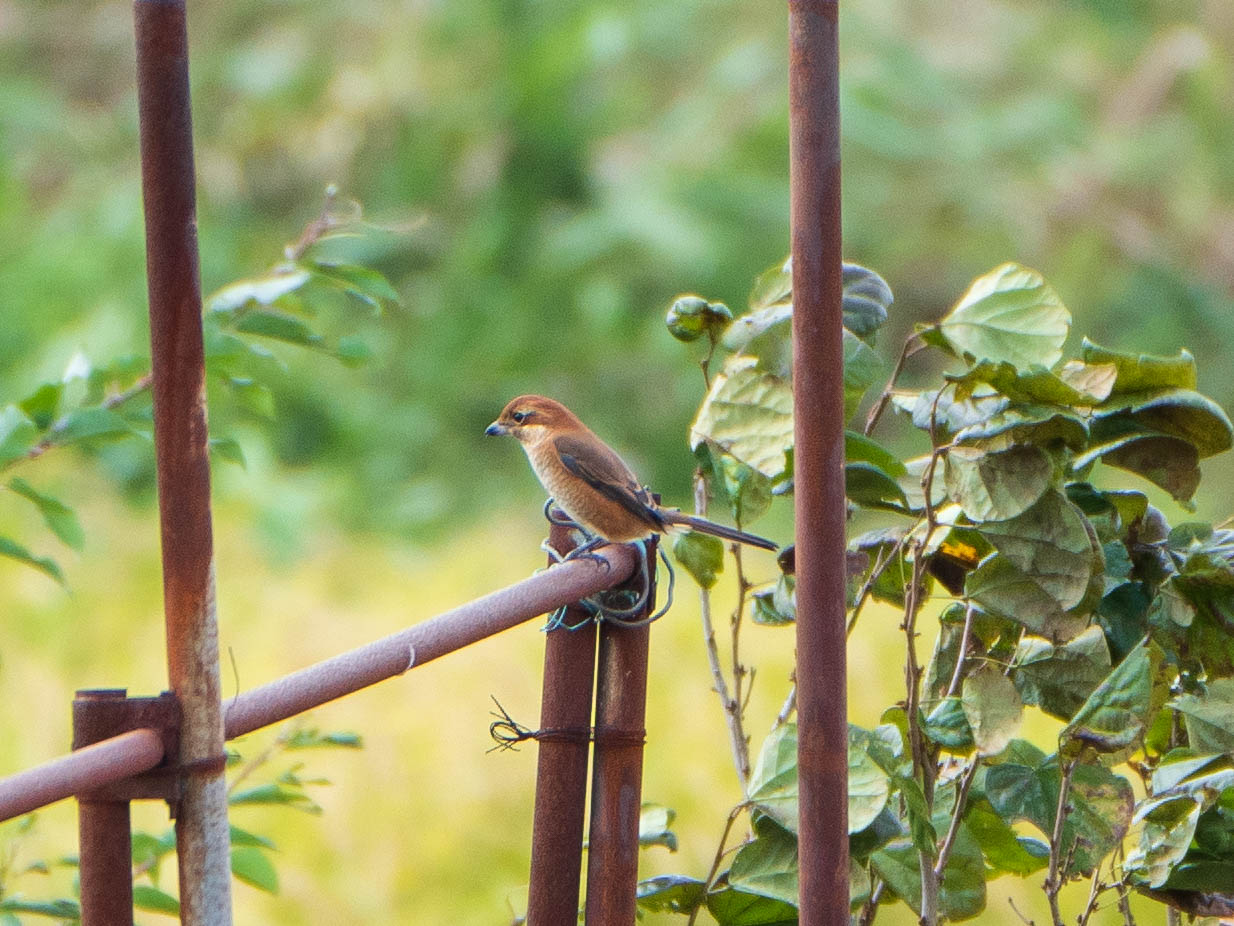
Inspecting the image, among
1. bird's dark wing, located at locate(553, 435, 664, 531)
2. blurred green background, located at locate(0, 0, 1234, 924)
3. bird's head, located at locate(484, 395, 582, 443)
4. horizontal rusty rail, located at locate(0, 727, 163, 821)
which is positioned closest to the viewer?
horizontal rusty rail, located at locate(0, 727, 163, 821)

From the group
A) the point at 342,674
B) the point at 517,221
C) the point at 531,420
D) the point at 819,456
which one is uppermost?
the point at 517,221

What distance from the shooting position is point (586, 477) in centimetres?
167

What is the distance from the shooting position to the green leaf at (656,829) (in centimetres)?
103

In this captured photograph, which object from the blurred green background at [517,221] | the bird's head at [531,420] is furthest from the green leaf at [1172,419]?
the blurred green background at [517,221]

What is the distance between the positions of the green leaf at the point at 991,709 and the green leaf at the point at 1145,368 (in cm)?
24

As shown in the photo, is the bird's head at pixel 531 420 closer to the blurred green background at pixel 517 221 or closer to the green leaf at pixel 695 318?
the green leaf at pixel 695 318

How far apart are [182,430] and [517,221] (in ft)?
12.9

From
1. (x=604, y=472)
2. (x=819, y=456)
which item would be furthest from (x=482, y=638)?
(x=604, y=472)

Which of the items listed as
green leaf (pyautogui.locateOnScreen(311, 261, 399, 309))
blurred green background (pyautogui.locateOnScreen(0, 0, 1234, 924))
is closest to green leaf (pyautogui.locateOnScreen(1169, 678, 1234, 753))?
green leaf (pyautogui.locateOnScreen(311, 261, 399, 309))

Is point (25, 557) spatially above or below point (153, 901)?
above

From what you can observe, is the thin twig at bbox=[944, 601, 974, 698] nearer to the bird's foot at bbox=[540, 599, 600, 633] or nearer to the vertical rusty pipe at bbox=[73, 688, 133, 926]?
the bird's foot at bbox=[540, 599, 600, 633]

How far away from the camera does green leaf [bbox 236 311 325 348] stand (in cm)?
120

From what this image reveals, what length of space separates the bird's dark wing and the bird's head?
50 mm

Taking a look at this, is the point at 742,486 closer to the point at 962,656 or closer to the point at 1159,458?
the point at 962,656
